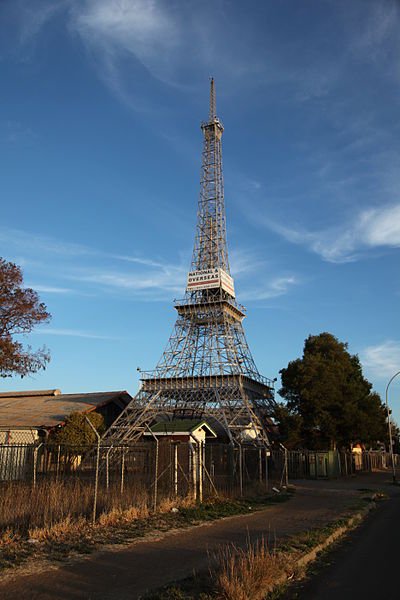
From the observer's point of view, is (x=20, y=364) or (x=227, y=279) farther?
(x=227, y=279)

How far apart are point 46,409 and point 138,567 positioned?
1669 inches

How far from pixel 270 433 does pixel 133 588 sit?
45.5 meters

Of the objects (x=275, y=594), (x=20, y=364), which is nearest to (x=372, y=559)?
(x=275, y=594)

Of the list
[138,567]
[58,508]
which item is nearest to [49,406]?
[58,508]

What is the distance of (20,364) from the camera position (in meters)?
20.9

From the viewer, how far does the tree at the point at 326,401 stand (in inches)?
1772

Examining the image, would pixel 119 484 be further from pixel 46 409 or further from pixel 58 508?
pixel 46 409

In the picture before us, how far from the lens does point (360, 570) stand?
947 cm

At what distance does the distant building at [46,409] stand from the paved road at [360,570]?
100 ft

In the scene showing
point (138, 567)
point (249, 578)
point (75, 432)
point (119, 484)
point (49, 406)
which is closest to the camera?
point (249, 578)

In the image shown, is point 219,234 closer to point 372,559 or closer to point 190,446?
point 190,446

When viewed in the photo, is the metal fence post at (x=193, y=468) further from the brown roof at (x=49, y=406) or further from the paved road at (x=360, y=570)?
the brown roof at (x=49, y=406)

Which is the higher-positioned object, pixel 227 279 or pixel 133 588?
pixel 227 279

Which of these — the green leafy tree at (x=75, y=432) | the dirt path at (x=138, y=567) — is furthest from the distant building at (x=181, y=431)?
the green leafy tree at (x=75, y=432)
